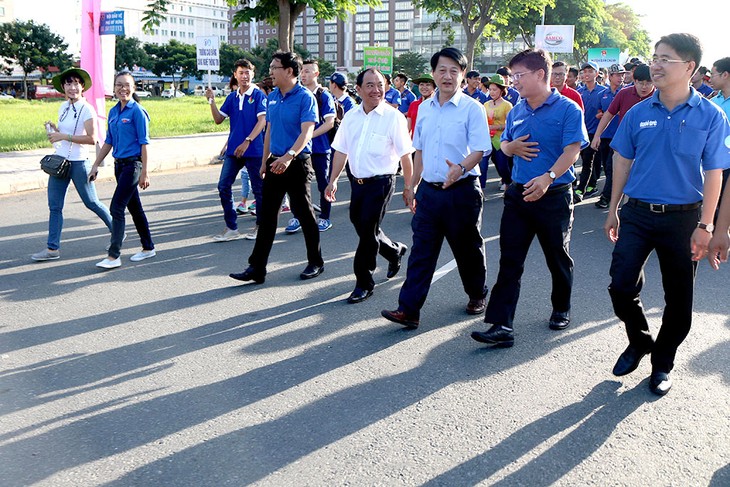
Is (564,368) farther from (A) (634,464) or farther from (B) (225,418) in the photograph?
(B) (225,418)

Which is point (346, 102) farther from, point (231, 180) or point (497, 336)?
point (497, 336)

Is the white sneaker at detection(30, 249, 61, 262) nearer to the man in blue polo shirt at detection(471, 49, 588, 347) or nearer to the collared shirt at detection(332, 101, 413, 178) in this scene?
the collared shirt at detection(332, 101, 413, 178)

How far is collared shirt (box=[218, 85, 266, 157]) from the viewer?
7.54 m

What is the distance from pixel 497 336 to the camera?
441cm

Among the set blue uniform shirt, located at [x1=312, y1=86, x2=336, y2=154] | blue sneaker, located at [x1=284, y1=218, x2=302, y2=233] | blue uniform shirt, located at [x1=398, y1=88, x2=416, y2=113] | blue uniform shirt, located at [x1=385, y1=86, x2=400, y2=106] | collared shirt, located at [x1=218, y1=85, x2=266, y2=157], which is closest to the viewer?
collared shirt, located at [x1=218, y1=85, x2=266, y2=157]

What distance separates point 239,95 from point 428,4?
24566 millimetres

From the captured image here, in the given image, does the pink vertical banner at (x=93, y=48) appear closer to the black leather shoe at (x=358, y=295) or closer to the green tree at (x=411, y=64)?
the black leather shoe at (x=358, y=295)

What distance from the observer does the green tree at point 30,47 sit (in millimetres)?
75000

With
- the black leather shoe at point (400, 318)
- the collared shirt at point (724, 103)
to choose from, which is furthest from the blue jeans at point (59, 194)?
the collared shirt at point (724, 103)

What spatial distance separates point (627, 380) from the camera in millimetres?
3984

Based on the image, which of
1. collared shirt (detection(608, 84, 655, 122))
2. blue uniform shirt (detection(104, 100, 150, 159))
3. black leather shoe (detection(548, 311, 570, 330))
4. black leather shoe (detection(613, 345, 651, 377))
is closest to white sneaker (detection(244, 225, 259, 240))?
blue uniform shirt (detection(104, 100, 150, 159))

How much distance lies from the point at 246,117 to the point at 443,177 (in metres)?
3.59

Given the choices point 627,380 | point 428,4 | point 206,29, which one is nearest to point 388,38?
point 206,29

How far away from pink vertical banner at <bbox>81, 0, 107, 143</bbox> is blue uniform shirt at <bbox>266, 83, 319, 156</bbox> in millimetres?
7932
